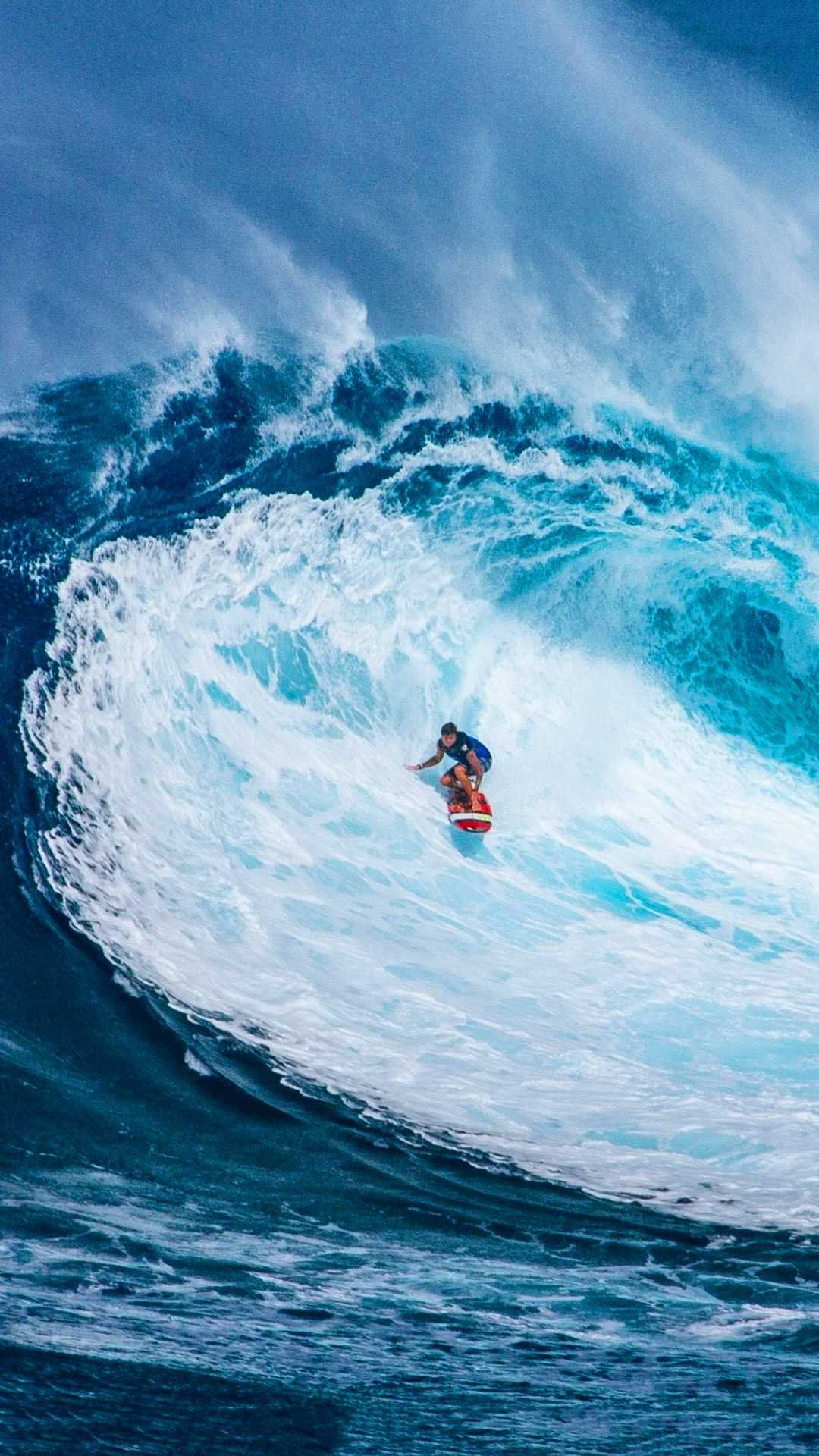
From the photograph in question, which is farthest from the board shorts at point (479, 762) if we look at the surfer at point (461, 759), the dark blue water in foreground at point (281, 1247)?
the dark blue water in foreground at point (281, 1247)

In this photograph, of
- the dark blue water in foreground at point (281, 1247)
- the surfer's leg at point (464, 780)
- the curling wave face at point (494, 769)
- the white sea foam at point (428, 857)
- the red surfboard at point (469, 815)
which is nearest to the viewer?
the dark blue water in foreground at point (281, 1247)

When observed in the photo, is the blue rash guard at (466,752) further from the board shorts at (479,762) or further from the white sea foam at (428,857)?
the white sea foam at (428,857)

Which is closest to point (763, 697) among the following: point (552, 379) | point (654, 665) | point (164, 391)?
point (654, 665)

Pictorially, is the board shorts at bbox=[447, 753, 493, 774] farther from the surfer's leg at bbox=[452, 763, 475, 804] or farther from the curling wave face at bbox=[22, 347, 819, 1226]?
the curling wave face at bbox=[22, 347, 819, 1226]

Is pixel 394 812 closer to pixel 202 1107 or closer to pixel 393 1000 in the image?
pixel 393 1000

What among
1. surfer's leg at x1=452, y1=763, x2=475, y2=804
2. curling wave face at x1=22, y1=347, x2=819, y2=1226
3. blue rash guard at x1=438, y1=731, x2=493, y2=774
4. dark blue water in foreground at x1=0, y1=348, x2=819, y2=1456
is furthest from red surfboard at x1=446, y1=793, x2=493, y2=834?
dark blue water in foreground at x1=0, y1=348, x2=819, y2=1456
